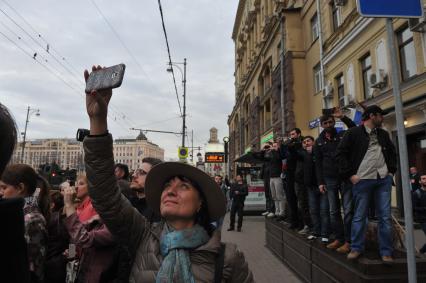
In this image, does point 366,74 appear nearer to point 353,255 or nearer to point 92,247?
point 353,255

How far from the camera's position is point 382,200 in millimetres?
4348

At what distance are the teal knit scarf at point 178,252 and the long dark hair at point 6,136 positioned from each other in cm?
107

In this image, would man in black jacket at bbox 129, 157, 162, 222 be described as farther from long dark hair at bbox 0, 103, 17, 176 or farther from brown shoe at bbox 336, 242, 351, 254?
brown shoe at bbox 336, 242, 351, 254

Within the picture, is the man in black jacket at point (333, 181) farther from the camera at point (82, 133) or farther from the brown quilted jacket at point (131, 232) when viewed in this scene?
the camera at point (82, 133)

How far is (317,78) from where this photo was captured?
2066 centimetres

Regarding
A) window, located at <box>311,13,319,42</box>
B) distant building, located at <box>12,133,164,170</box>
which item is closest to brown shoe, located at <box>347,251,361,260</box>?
window, located at <box>311,13,319,42</box>

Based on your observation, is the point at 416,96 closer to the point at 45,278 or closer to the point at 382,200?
the point at 382,200

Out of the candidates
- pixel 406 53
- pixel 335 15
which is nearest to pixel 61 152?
pixel 335 15

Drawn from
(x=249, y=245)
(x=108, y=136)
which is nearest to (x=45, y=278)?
(x=108, y=136)

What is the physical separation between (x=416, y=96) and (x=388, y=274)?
32.0ft

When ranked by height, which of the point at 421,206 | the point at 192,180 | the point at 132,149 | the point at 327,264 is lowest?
the point at 327,264

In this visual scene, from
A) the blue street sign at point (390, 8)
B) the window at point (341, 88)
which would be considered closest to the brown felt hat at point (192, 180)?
the blue street sign at point (390, 8)

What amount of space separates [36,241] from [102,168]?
3.66 ft

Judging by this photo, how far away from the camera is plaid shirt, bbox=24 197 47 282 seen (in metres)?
2.50
